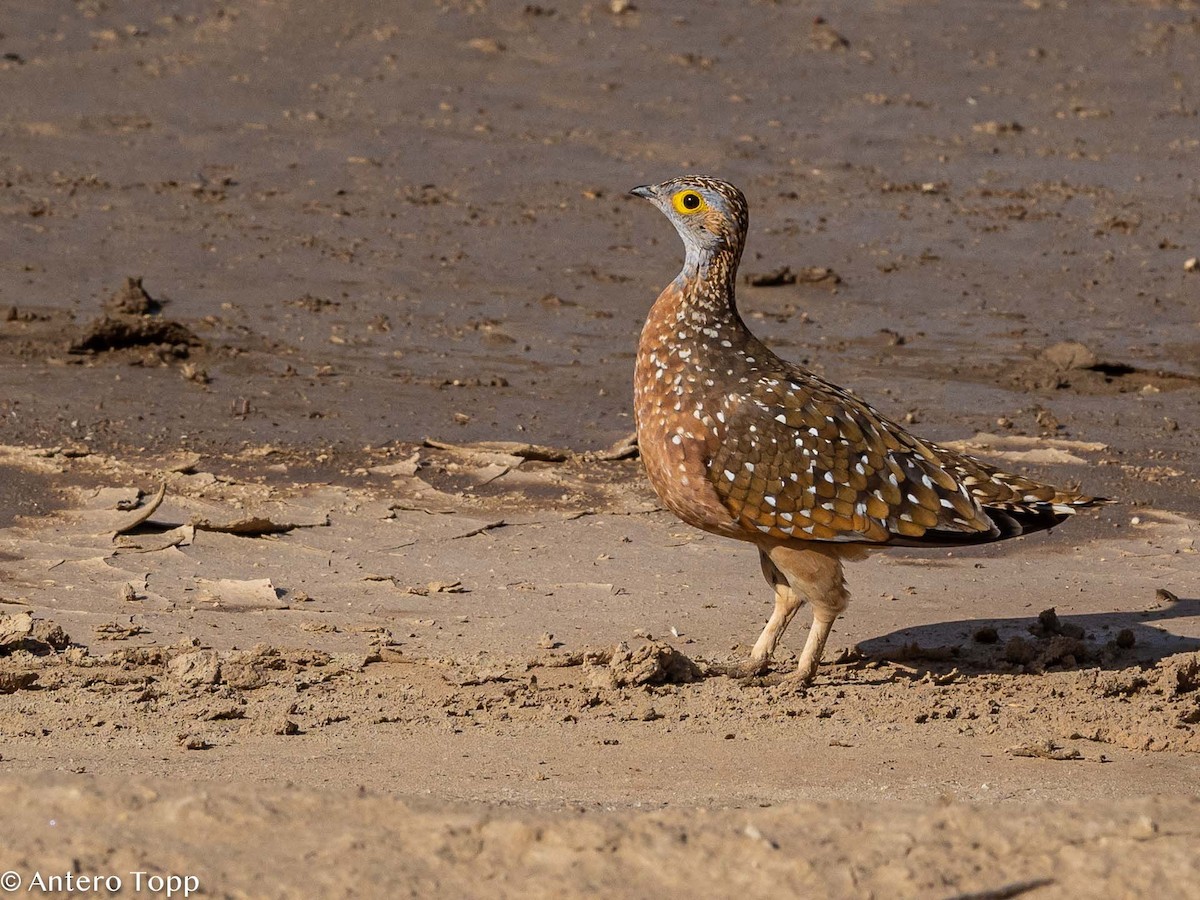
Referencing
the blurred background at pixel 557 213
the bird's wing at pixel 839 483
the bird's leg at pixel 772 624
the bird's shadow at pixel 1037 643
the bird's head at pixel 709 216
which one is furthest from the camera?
the blurred background at pixel 557 213

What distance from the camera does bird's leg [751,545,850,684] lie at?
708cm

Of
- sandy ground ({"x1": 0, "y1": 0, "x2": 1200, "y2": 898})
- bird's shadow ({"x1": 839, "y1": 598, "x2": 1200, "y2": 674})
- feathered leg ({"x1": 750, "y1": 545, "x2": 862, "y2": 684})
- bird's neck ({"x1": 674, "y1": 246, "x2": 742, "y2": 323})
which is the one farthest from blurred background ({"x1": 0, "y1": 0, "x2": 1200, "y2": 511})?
feathered leg ({"x1": 750, "y1": 545, "x2": 862, "y2": 684})

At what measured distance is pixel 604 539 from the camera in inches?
359

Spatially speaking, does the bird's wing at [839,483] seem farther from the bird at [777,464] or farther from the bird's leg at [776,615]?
the bird's leg at [776,615]

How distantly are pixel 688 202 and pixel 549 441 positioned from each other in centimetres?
372

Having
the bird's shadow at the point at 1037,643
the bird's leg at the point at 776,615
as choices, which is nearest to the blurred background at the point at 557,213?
the bird's shadow at the point at 1037,643

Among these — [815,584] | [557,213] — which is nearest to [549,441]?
[815,584]

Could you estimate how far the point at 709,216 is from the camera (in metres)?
7.45

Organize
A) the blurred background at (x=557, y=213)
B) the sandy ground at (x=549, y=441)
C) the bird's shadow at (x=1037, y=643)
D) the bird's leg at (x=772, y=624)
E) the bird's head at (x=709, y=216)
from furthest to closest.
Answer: the blurred background at (x=557, y=213)
the bird's shadow at (x=1037, y=643)
the bird's head at (x=709, y=216)
the bird's leg at (x=772, y=624)
the sandy ground at (x=549, y=441)

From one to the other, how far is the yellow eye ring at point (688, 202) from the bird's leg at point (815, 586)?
1458 millimetres

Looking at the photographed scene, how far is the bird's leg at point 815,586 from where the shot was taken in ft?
23.2

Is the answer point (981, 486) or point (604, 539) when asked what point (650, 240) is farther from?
point (981, 486)

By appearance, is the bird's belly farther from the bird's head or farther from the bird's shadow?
the bird's shadow

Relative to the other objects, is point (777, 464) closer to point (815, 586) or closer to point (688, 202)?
point (815, 586)
